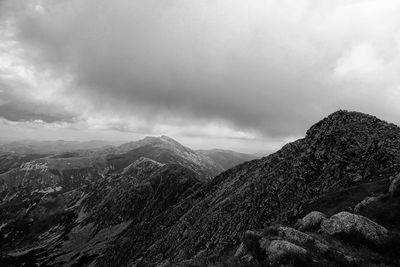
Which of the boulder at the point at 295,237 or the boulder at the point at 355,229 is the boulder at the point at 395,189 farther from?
the boulder at the point at 295,237

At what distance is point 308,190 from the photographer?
90.1m

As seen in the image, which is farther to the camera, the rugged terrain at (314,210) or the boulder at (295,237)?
the boulder at (295,237)

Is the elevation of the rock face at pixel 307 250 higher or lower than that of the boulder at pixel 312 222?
higher

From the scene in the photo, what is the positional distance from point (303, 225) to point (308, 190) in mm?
70126

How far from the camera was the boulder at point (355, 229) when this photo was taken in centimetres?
1928

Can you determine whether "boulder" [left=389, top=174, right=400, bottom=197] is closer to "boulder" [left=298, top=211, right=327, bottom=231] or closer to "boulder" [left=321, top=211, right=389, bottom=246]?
"boulder" [left=298, top=211, right=327, bottom=231]

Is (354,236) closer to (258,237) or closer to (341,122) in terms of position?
(258,237)

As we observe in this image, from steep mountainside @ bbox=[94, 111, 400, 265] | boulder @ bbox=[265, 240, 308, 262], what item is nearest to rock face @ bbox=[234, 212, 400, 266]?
boulder @ bbox=[265, 240, 308, 262]

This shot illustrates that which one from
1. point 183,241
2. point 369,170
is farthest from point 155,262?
point 369,170

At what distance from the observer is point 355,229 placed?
2027 cm

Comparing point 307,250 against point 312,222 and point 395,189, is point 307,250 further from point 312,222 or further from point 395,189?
point 395,189

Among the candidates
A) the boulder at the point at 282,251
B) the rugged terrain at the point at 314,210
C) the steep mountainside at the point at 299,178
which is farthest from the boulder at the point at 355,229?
the steep mountainside at the point at 299,178

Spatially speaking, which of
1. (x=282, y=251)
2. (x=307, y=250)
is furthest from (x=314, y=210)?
(x=282, y=251)

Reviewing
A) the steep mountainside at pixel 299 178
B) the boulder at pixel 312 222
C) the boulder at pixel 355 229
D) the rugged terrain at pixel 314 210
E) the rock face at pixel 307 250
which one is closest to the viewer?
the rock face at pixel 307 250
